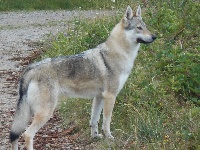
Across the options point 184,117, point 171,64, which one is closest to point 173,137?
point 184,117

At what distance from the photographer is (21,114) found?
6676 mm

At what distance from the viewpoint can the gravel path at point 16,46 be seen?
7918 mm

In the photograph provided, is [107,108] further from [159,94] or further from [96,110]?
[159,94]

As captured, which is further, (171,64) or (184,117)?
(171,64)

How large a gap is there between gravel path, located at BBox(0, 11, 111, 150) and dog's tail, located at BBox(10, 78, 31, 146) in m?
0.77

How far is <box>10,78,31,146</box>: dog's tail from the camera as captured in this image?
6.54 meters

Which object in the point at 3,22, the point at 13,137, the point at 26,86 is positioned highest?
the point at 26,86

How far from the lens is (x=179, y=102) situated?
7.63 meters

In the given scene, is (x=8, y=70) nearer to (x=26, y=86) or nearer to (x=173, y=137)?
(x=26, y=86)

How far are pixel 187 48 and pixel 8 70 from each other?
5.22m

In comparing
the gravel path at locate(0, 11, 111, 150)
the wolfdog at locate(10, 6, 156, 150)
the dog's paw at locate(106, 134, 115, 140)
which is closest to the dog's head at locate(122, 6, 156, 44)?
the wolfdog at locate(10, 6, 156, 150)

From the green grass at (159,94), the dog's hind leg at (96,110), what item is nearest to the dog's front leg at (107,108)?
the green grass at (159,94)

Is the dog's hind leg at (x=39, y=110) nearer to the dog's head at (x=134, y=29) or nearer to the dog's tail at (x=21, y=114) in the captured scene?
the dog's tail at (x=21, y=114)

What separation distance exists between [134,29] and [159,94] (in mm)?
1032
